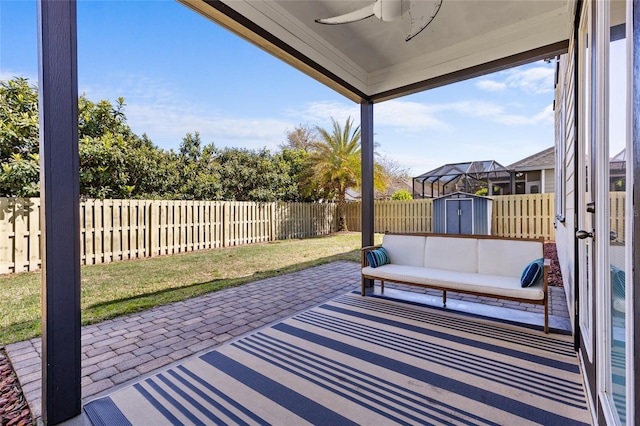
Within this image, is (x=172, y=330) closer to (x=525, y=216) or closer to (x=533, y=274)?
(x=533, y=274)

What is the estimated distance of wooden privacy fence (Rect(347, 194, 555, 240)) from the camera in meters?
8.80

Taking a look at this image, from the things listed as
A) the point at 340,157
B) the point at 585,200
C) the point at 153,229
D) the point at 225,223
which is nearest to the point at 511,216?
the point at 340,157

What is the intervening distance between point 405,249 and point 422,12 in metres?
2.71

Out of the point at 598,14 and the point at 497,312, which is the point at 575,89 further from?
the point at 497,312

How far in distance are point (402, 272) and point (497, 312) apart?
1.11 metres

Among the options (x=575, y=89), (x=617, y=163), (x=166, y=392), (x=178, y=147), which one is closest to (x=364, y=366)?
(x=166, y=392)

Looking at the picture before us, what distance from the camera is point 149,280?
15.3ft

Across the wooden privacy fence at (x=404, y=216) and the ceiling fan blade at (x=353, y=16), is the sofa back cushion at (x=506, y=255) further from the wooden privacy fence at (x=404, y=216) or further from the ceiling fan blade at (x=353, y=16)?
the wooden privacy fence at (x=404, y=216)

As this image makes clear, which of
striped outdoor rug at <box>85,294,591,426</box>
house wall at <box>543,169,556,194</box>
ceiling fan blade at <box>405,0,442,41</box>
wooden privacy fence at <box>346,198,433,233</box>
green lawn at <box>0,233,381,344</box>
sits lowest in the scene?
striped outdoor rug at <box>85,294,591,426</box>

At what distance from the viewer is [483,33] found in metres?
3.26

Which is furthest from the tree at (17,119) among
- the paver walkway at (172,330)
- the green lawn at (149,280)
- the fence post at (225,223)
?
the paver walkway at (172,330)

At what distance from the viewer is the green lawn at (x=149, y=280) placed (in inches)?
126

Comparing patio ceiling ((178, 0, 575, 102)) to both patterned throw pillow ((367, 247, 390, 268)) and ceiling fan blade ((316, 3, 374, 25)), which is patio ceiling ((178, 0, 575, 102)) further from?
patterned throw pillow ((367, 247, 390, 268))

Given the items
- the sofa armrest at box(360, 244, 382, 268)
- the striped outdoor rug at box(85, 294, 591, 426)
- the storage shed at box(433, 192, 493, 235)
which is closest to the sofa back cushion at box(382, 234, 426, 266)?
the sofa armrest at box(360, 244, 382, 268)
